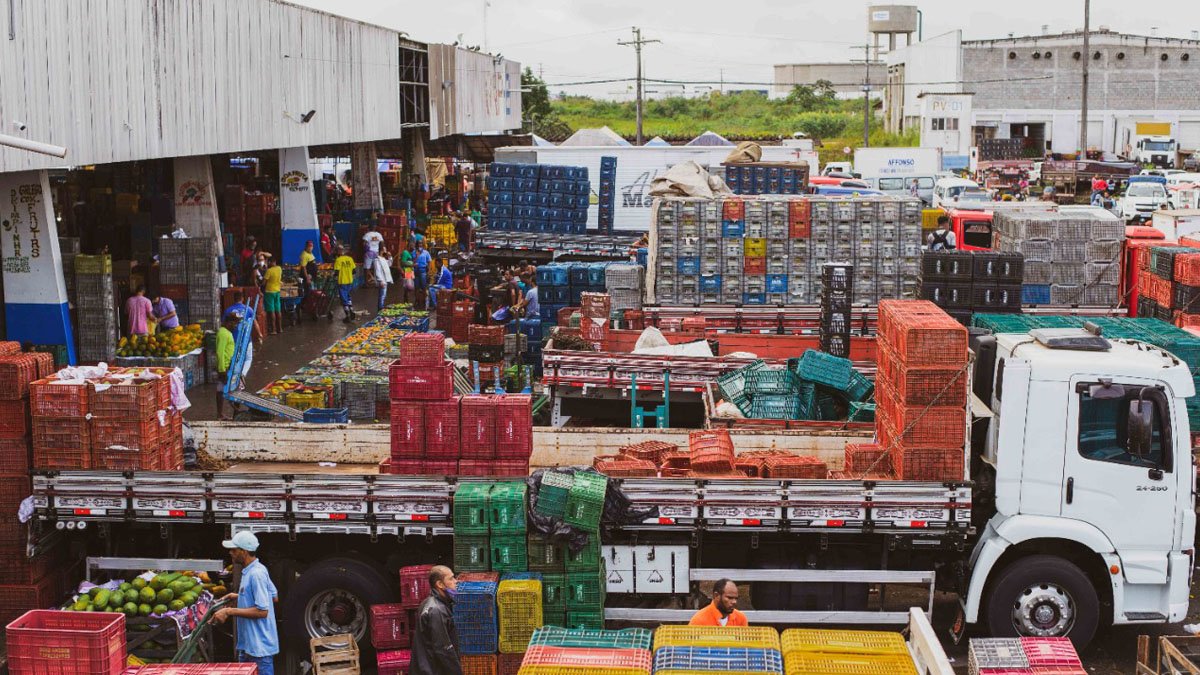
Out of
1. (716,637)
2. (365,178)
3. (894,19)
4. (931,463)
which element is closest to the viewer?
(716,637)

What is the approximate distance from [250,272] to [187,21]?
6.43 meters

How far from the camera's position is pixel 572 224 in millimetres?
36000

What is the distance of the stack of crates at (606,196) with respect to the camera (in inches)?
1473

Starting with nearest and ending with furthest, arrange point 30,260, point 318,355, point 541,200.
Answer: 1. point 30,260
2. point 318,355
3. point 541,200

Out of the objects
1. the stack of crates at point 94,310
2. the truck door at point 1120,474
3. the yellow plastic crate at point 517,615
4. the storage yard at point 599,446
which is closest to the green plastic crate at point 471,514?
the storage yard at point 599,446

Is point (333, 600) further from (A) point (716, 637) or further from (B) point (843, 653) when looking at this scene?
(B) point (843, 653)

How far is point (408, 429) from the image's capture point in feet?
41.5

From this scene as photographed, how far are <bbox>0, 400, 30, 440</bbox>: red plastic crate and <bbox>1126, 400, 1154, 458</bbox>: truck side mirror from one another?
9525 mm

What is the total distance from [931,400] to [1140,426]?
1659 mm

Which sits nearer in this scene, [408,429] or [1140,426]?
[1140,426]

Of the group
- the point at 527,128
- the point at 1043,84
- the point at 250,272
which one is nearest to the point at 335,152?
the point at 250,272

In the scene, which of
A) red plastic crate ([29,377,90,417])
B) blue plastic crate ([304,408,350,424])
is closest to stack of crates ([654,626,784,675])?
red plastic crate ([29,377,90,417])

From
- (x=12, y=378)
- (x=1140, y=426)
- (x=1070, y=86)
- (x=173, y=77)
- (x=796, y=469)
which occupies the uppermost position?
(x=1070, y=86)

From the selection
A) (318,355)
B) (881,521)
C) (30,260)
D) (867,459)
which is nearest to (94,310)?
(30,260)
